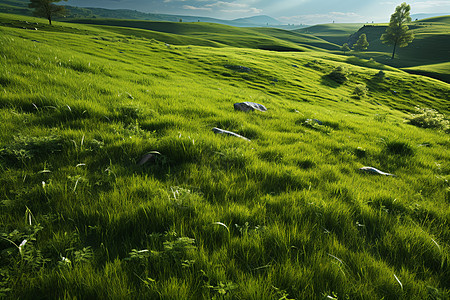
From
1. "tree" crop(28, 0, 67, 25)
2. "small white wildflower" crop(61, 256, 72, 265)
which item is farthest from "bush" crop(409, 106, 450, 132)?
"tree" crop(28, 0, 67, 25)

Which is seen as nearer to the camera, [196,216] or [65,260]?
[65,260]

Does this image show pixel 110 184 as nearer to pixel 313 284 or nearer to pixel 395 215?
pixel 313 284

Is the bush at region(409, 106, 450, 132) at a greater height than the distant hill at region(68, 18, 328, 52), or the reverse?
the distant hill at region(68, 18, 328, 52)

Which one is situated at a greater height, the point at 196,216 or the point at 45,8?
the point at 45,8

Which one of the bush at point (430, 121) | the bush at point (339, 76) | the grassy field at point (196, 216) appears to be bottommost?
→ the bush at point (430, 121)

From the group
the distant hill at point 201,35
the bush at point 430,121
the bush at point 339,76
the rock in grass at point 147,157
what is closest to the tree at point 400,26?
the distant hill at point 201,35

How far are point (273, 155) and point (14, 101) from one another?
6.70 metres

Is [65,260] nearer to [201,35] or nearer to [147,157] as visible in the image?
[147,157]

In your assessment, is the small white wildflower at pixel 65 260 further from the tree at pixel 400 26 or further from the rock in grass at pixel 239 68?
the tree at pixel 400 26

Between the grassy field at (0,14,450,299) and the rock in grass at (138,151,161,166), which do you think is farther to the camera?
the rock in grass at (138,151,161,166)

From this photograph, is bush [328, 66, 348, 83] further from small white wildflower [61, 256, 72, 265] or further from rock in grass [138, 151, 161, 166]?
small white wildflower [61, 256, 72, 265]

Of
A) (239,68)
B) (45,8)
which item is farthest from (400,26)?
(45,8)

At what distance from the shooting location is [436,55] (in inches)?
4343

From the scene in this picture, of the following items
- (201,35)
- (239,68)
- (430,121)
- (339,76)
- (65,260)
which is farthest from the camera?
(201,35)
